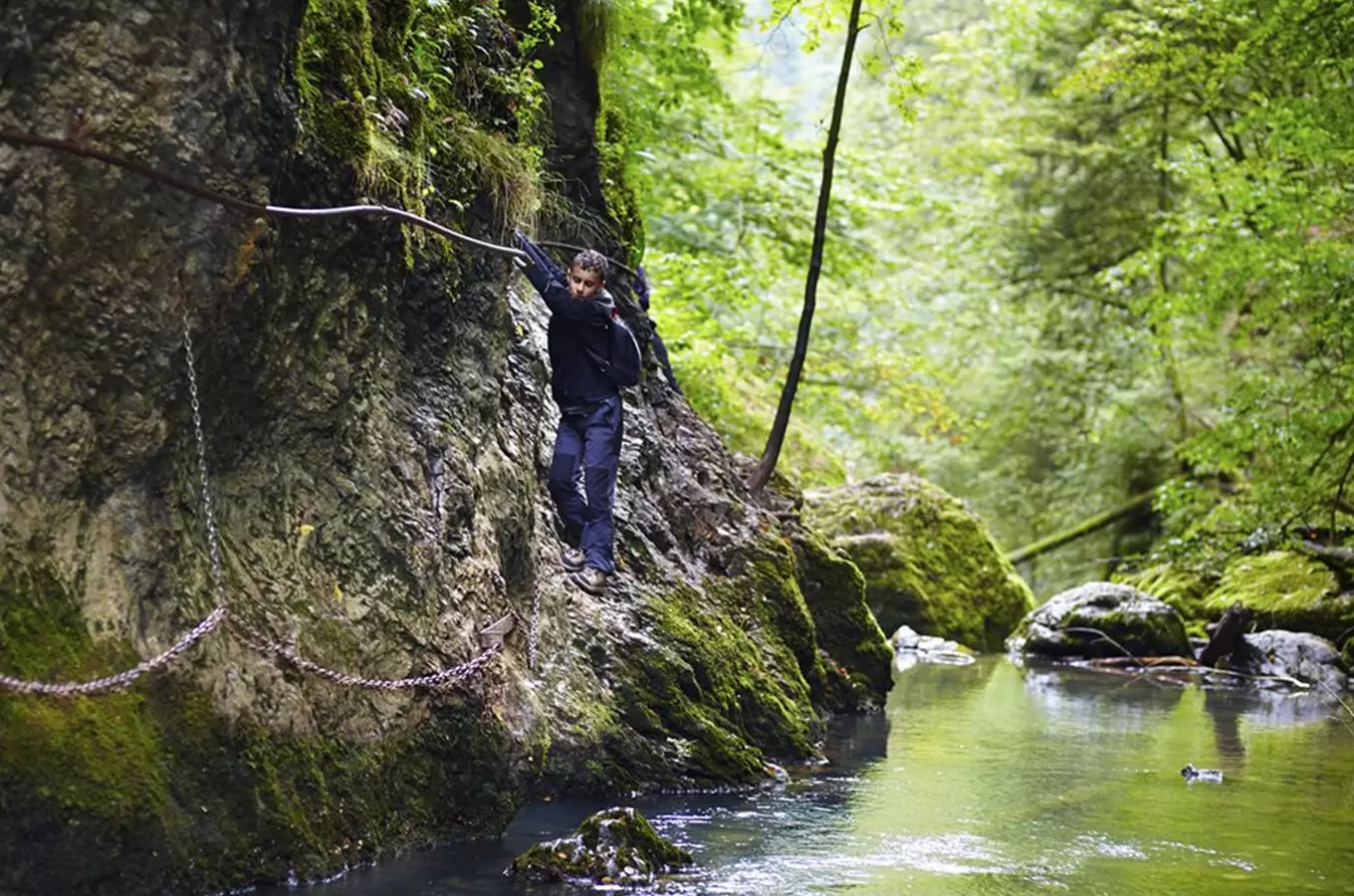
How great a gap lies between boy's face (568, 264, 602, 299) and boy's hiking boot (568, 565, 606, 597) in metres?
1.84

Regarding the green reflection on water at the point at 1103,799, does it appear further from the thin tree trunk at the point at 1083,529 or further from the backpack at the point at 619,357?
the thin tree trunk at the point at 1083,529

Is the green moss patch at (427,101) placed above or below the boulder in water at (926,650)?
above

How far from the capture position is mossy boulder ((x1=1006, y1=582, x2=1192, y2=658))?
1973 cm

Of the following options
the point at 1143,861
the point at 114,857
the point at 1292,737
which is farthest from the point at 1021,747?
the point at 114,857

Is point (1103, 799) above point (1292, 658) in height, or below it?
below

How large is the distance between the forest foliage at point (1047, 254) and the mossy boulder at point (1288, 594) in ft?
2.57

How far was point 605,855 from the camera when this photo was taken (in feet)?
22.8

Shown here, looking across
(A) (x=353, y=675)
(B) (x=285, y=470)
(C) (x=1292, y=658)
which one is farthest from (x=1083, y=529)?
(B) (x=285, y=470)

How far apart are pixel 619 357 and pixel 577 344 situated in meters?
0.31

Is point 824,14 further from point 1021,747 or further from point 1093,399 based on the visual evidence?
point 1093,399

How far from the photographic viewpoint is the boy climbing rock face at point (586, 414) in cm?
955

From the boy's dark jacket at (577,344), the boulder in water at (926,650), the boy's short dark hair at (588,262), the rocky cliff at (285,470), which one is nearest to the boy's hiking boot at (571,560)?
the rocky cliff at (285,470)

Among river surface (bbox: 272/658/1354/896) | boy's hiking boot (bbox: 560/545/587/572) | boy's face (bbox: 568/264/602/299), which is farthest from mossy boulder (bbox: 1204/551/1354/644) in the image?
boy's face (bbox: 568/264/602/299)

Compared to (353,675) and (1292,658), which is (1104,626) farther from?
(353,675)
